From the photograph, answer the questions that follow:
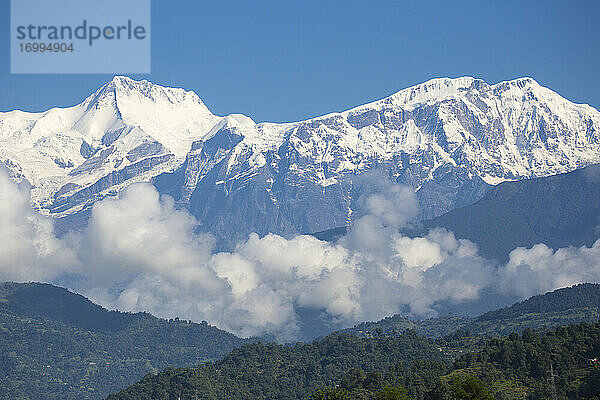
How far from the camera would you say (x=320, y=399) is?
19988cm

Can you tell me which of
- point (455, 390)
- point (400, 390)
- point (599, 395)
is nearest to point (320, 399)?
point (400, 390)

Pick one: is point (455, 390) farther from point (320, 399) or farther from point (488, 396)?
point (320, 399)

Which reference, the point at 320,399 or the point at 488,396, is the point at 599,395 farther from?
the point at 320,399

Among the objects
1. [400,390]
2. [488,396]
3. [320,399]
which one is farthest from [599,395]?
[320,399]

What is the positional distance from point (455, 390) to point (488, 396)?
823cm

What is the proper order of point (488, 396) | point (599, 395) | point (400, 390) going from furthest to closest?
point (400, 390) < point (488, 396) < point (599, 395)

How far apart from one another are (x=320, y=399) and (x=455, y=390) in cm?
2995

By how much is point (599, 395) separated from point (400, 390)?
46.9 metres

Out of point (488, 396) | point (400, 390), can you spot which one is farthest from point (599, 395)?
point (400, 390)

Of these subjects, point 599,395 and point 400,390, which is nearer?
point 599,395

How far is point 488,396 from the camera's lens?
590ft

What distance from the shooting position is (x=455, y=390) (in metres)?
186

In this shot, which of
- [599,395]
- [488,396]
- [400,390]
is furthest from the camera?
[400,390]

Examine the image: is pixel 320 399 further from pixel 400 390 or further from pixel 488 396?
pixel 488 396
